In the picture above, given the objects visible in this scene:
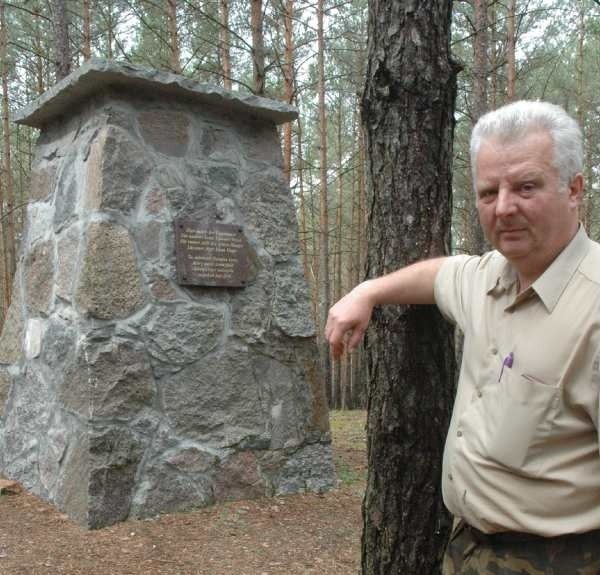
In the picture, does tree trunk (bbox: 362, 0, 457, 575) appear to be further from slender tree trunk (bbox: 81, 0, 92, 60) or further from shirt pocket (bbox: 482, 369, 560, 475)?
slender tree trunk (bbox: 81, 0, 92, 60)

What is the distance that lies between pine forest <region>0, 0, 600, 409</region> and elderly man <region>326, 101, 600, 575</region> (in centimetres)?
489

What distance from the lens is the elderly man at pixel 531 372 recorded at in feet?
4.66

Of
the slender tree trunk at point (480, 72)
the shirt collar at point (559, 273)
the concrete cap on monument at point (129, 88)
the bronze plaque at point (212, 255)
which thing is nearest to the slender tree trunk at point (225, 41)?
the slender tree trunk at point (480, 72)

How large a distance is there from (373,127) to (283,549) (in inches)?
87.1

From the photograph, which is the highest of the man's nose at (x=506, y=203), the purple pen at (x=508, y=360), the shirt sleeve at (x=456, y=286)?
the man's nose at (x=506, y=203)

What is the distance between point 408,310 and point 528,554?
3.17ft

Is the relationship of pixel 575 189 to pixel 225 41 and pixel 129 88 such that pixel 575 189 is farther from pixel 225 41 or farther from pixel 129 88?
pixel 225 41

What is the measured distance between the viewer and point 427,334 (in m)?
2.33

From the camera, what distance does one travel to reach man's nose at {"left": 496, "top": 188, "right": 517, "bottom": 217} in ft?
4.98

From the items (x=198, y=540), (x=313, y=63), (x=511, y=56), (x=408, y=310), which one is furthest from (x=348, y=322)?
(x=313, y=63)

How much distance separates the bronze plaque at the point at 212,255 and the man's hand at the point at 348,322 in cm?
212

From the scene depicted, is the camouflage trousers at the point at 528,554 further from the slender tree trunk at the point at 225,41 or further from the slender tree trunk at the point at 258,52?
the slender tree trunk at the point at 225,41

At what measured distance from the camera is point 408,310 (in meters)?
2.30

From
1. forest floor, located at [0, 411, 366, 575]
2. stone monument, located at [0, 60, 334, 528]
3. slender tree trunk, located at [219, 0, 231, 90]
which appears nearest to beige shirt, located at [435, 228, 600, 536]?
forest floor, located at [0, 411, 366, 575]
